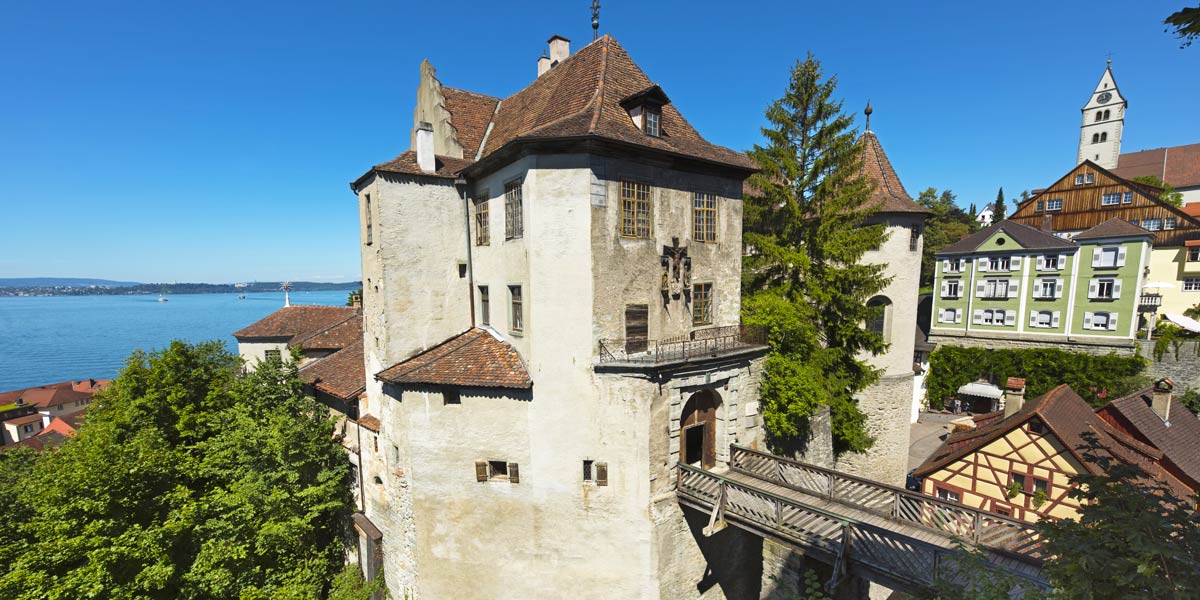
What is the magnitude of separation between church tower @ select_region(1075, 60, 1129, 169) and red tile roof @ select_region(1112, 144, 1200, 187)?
72.7 inches

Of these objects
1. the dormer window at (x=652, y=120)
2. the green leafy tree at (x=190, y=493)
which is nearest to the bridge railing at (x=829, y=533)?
the dormer window at (x=652, y=120)

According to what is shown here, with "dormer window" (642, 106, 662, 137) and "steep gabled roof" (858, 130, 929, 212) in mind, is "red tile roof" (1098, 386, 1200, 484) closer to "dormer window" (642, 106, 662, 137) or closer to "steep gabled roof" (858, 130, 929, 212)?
"steep gabled roof" (858, 130, 929, 212)

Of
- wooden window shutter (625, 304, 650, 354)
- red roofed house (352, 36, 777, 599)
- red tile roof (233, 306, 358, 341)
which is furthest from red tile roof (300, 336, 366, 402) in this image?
wooden window shutter (625, 304, 650, 354)

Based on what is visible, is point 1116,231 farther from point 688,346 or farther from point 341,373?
point 341,373

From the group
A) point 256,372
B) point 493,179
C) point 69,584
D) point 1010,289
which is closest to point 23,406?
point 256,372

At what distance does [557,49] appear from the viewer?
64.7 ft

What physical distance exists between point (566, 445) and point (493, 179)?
9349 millimetres

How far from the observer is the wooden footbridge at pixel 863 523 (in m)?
9.72

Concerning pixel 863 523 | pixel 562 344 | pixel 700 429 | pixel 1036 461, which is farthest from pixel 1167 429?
pixel 562 344

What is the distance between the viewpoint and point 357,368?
69.0ft

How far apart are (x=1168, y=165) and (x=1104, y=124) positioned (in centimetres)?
928

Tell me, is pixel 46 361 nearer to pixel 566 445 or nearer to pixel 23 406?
pixel 23 406

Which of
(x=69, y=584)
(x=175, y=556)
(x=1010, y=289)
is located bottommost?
(x=175, y=556)

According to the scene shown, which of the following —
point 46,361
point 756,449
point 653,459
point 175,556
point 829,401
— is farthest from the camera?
point 46,361
